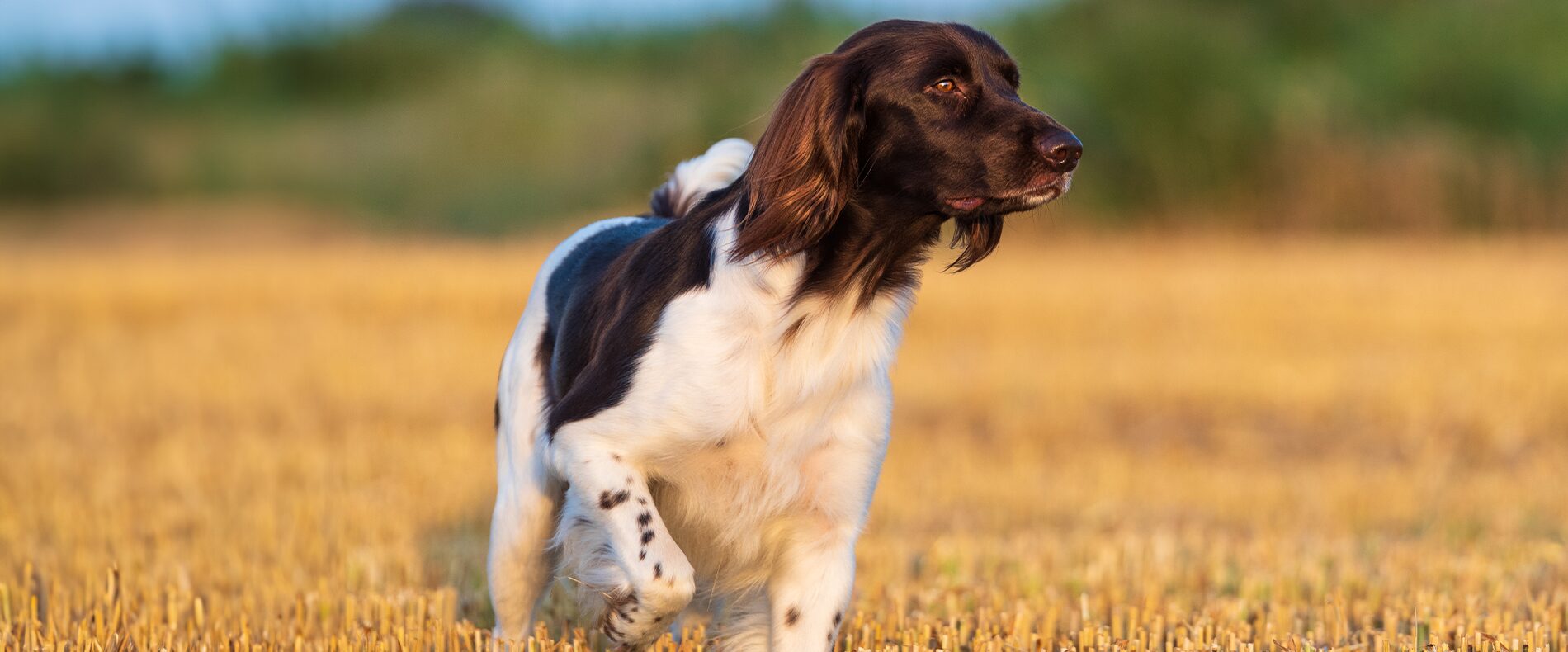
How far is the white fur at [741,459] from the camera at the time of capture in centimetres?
361

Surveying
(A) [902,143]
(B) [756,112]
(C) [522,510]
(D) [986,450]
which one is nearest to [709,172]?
(C) [522,510]

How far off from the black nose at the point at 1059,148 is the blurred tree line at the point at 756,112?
12629mm

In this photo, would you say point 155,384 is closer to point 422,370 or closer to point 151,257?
point 422,370

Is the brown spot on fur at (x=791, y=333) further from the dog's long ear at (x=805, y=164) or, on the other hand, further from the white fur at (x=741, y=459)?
the dog's long ear at (x=805, y=164)

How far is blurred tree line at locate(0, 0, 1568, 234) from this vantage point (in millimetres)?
18875

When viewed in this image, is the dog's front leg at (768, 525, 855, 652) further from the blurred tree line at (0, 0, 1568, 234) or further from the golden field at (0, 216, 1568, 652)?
the blurred tree line at (0, 0, 1568, 234)

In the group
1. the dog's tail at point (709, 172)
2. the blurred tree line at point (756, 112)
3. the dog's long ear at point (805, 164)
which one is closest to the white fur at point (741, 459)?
the dog's long ear at point (805, 164)

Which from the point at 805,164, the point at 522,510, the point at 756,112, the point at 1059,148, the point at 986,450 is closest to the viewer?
the point at 1059,148

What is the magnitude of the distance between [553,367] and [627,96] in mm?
22667

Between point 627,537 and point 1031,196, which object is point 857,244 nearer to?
point 1031,196

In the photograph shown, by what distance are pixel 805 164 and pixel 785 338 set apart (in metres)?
0.41

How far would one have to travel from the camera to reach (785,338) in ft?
11.8

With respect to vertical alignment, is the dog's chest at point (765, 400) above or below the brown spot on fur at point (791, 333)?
below

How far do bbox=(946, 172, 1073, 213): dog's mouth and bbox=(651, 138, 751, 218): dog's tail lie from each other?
1.37m
